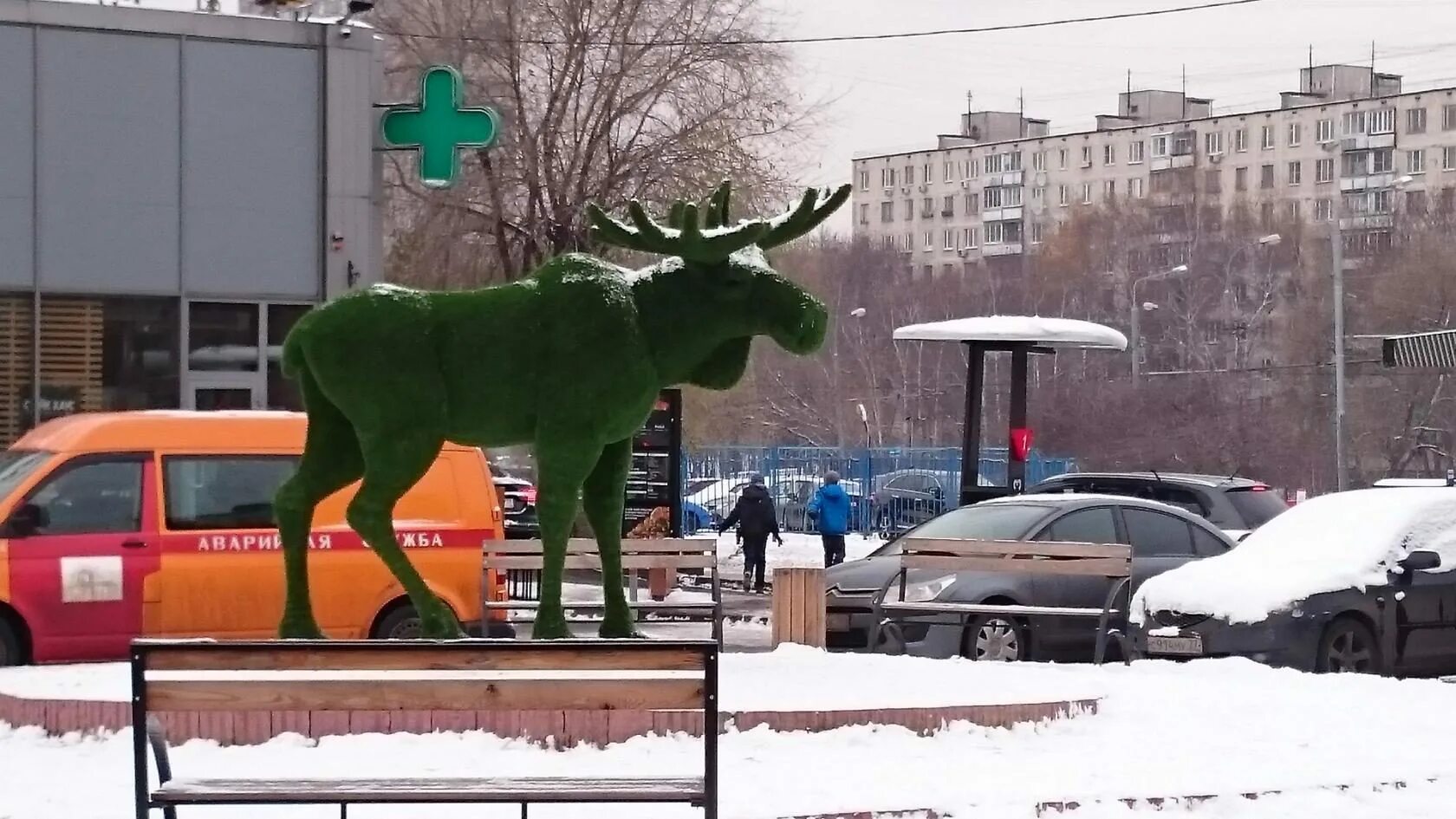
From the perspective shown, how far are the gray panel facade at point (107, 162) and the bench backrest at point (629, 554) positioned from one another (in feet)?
32.4

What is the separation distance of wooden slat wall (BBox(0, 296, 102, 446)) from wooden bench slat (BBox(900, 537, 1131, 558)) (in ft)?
39.0

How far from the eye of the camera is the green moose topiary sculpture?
9.91 meters

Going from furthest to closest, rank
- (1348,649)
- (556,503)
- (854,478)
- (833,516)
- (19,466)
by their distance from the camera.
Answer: (854,478) < (833,516) < (1348,649) < (19,466) < (556,503)

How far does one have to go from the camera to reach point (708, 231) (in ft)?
33.2

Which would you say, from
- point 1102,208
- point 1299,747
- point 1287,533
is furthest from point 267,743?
point 1102,208

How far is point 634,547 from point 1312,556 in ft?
16.7

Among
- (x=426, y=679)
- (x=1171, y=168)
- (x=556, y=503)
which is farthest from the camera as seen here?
(x=1171, y=168)

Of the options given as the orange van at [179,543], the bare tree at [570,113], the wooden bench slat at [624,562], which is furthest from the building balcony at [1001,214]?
the orange van at [179,543]

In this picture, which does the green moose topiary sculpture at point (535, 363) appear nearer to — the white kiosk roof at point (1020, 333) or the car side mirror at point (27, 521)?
the car side mirror at point (27, 521)

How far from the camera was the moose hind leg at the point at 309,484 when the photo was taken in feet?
33.2

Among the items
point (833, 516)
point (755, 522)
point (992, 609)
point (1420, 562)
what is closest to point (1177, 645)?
point (992, 609)

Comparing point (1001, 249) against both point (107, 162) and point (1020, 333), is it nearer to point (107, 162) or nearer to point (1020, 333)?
point (1020, 333)

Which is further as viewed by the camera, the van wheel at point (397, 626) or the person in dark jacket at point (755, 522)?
the person in dark jacket at point (755, 522)

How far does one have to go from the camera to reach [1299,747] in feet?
36.6
